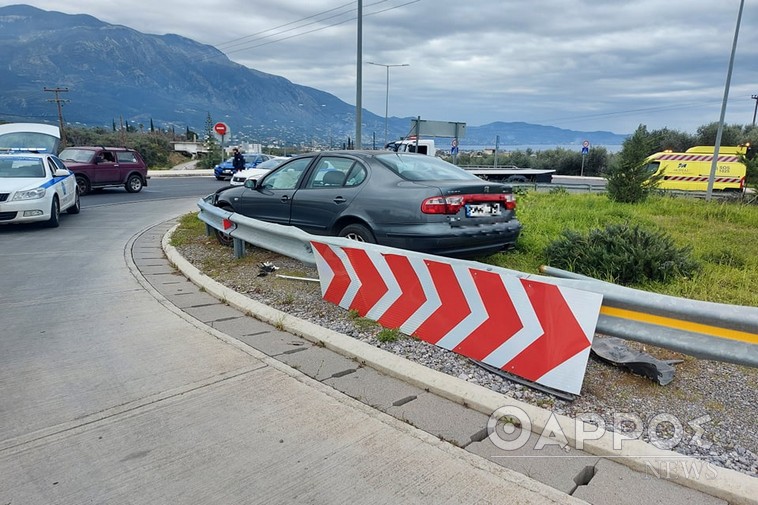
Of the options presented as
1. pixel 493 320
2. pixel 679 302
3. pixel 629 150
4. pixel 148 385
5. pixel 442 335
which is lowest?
pixel 148 385

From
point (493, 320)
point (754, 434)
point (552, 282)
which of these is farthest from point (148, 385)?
point (754, 434)

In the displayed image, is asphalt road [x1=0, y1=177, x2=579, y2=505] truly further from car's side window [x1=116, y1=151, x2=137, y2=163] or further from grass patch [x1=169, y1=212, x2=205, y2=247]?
car's side window [x1=116, y1=151, x2=137, y2=163]

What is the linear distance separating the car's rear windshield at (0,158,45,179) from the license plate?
33.6ft

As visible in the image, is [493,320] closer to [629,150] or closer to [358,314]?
[358,314]

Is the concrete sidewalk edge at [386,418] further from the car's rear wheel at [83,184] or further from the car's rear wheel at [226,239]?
the car's rear wheel at [83,184]

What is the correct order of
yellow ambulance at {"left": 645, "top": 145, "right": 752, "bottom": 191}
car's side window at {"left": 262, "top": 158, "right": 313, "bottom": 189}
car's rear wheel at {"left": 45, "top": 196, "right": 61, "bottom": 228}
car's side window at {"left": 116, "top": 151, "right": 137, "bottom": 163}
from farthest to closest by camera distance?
yellow ambulance at {"left": 645, "top": 145, "right": 752, "bottom": 191} → car's side window at {"left": 116, "top": 151, "right": 137, "bottom": 163} → car's rear wheel at {"left": 45, "top": 196, "right": 61, "bottom": 228} → car's side window at {"left": 262, "top": 158, "right": 313, "bottom": 189}

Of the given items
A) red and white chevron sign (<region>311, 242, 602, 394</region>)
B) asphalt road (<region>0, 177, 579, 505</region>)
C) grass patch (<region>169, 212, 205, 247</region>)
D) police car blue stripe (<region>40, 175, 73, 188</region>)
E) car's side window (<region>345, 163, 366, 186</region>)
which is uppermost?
car's side window (<region>345, 163, 366, 186</region>)

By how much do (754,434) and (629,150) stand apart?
971cm

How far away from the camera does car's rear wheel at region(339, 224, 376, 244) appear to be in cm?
563

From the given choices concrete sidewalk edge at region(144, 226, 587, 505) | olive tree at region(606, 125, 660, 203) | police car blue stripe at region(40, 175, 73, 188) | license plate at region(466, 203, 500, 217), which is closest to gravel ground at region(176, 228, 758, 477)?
concrete sidewalk edge at region(144, 226, 587, 505)

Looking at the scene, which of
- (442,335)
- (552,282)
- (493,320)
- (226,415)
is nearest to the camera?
(226,415)

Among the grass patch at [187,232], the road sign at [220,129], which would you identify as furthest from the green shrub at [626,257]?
the road sign at [220,129]

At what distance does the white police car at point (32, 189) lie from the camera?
962 cm

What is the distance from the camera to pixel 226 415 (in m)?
3.08
